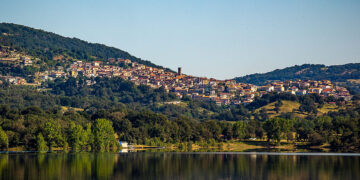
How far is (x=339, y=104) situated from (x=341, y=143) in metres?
91.6

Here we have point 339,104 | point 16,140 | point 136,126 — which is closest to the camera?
point 16,140

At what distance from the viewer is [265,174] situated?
192 ft

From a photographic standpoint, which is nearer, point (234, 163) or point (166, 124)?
point (234, 163)

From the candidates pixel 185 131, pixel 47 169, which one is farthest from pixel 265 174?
pixel 185 131

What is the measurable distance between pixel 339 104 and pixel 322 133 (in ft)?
288

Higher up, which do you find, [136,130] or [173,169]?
[136,130]

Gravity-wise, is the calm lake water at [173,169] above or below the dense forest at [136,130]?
below

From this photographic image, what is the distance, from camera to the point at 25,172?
5641 centimetres

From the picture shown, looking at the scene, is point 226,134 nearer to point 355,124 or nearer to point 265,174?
point 355,124

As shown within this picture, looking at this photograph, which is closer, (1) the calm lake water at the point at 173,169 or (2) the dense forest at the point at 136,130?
(1) the calm lake water at the point at 173,169

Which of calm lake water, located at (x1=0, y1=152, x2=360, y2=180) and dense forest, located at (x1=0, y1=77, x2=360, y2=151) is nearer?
calm lake water, located at (x1=0, y1=152, x2=360, y2=180)

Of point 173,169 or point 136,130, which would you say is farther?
point 136,130

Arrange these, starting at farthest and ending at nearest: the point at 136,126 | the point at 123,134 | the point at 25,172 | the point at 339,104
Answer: the point at 339,104
the point at 136,126
the point at 123,134
the point at 25,172

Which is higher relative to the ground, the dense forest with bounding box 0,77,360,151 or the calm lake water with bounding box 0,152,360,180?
the dense forest with bounding box 0,77,360,151
